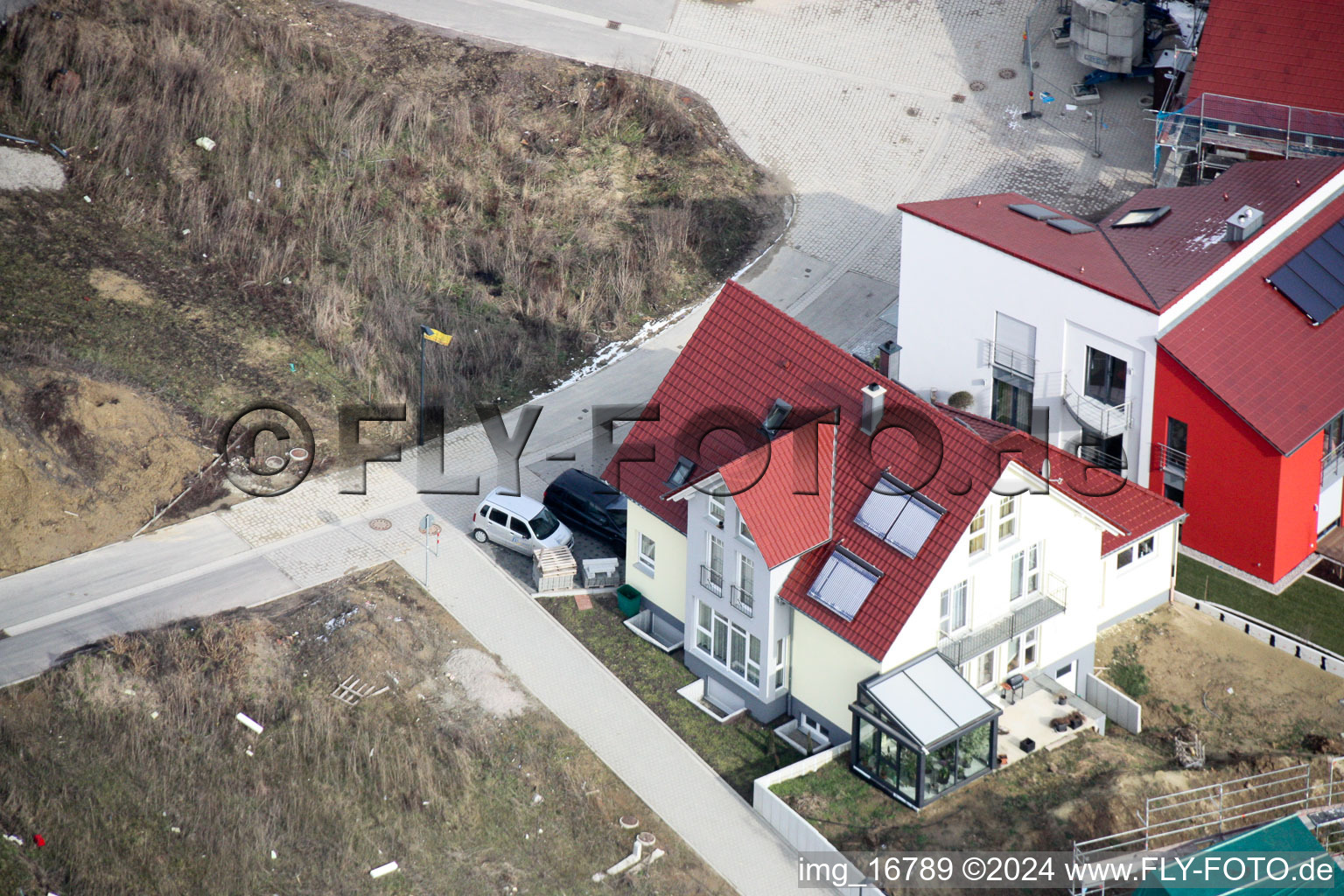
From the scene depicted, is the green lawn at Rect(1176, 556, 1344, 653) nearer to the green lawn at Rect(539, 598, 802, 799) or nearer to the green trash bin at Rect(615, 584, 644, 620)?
the green lawn at Rect(539, 598, 802, 799)

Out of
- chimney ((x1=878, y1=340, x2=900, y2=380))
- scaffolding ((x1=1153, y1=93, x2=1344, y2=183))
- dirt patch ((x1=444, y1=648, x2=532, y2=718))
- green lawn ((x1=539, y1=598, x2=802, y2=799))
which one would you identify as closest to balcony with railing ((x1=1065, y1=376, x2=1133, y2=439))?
chimney ((x1=878, y1=340, x2=900, y2=380))

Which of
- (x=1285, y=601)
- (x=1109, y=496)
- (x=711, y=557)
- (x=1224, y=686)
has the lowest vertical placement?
(x=1224, y=686)

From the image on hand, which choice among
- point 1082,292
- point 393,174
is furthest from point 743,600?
point 393,174

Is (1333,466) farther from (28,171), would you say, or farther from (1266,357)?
(28,171)

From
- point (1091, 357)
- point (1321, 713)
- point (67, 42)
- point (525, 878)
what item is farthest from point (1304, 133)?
point (67, 42)

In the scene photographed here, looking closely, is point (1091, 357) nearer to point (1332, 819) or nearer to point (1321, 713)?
point (1321, 713)

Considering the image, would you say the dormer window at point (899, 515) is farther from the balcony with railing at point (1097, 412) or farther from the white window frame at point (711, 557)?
the balcony with railing at point (1097, 412)

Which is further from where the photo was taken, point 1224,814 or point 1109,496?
point 1109,496
